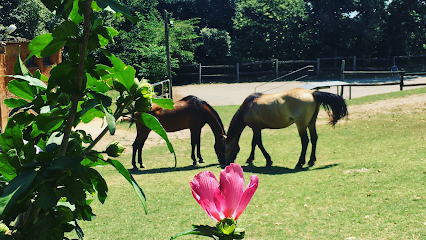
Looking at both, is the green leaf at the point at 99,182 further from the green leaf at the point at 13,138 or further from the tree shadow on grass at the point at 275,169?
the tree shadow on grass at the point at 275,169

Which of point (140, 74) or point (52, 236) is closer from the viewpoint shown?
point (52, 236)

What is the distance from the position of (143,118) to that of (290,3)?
1162 inches

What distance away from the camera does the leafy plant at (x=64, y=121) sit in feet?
2.63

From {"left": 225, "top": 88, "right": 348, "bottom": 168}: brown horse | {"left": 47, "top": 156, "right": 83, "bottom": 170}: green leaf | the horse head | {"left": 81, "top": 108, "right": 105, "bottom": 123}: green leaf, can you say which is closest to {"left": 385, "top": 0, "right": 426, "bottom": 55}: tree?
{"left": 225, "top": 88, "right": 348, "bottom": 168}: brown horse

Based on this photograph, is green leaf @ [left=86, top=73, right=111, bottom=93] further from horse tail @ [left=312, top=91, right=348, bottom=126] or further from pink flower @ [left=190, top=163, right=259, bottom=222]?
horse tail @ [left=312, top=91, right=348, bottom=126]

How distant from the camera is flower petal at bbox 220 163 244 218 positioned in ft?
2.60

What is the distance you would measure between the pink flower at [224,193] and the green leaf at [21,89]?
47cm

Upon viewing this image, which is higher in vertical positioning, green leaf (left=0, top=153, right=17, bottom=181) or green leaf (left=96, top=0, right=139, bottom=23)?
green leaf (left=96, top=0, right=139, bottom=23)

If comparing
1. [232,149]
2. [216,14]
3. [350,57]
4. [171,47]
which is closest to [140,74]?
[171,47]

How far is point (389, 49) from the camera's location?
92.1ft

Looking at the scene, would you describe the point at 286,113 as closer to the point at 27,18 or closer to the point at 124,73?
the point at 124,73

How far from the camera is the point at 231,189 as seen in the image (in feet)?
2.64

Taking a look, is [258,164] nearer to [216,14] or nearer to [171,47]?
[171,47]

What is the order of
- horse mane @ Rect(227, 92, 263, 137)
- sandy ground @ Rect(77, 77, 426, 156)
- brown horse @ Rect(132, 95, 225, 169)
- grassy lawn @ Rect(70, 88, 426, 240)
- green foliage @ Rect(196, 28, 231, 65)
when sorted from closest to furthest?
grassy lawn @ Rect(70, 88, 426, 240)
horse mane @ Rect(227, 92, 263, 137)
brown horse @ Rect(132, 95, 225, 169)
sandy ground @ Rect(77, 77, 426, 156)
green foliage @ Rect(196, 28, 231, 65)
